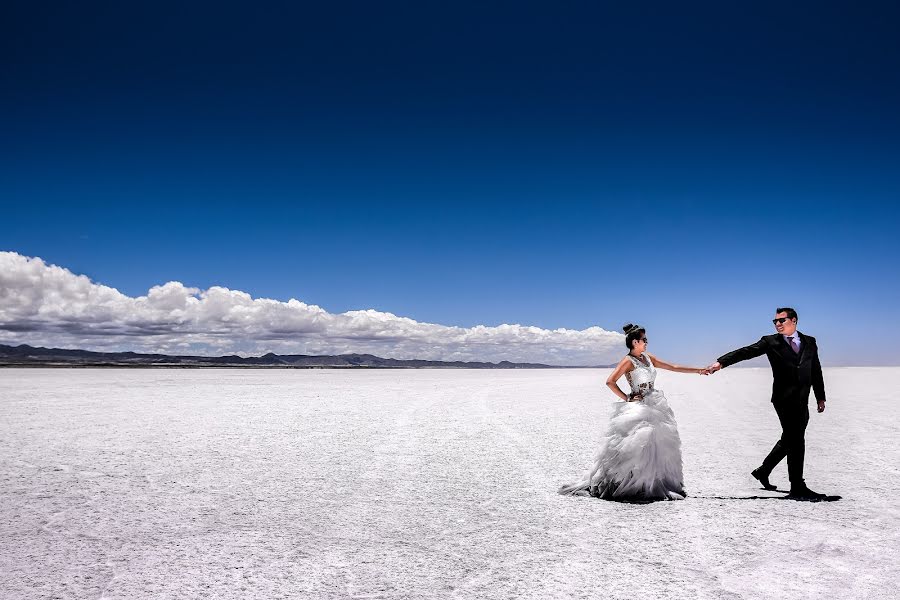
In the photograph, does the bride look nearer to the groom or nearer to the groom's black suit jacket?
the groom

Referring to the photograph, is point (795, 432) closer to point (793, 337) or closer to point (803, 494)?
point (803, 494)

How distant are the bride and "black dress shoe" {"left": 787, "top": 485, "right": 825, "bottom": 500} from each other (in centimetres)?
132

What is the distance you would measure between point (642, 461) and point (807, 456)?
5428 millimetres

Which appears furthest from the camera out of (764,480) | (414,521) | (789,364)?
(764,480)

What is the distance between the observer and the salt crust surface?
4934 mm

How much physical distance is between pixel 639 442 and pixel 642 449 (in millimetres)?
119

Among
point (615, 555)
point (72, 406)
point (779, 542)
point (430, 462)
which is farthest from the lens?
point (72, 406)

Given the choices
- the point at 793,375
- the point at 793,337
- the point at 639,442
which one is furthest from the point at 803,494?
the point at 639,442

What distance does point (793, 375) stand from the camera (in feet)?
24.8

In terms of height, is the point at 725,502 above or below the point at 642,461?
below

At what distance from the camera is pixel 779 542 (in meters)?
5.91

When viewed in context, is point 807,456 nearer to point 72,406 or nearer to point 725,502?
point 725,502

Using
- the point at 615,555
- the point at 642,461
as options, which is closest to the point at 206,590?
the point at 615,555

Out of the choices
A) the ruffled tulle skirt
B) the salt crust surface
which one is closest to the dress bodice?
the ruffled tulle skirt
